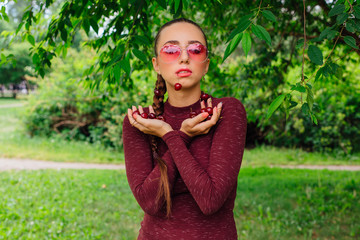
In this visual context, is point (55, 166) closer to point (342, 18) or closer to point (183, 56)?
point (183, 56)

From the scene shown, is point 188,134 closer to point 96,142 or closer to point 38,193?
point 38,193

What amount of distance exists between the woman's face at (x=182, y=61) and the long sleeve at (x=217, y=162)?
225 millimetres

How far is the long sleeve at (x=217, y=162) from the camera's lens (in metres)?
1.44

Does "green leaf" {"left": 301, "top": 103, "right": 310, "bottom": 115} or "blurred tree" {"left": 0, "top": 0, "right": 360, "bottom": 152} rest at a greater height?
Answer: "blurred tree" {"left": 0, "top": 0, "right": 360, "bottom": 152}

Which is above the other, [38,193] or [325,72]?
[325,72]

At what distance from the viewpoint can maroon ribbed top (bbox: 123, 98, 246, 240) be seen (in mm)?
1452

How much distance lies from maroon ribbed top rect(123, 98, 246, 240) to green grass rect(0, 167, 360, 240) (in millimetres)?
2953

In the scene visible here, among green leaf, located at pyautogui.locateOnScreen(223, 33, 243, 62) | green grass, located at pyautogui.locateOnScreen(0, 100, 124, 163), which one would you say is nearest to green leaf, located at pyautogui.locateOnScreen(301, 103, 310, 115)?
green leaf, located at pyautogui.locateOnScreen(223, 33, 243, 62)

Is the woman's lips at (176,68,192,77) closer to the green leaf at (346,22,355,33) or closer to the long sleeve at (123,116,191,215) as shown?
the long sleeve at (123,116,191,215)

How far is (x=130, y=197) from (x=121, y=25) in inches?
157

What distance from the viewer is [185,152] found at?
1498 millimetres

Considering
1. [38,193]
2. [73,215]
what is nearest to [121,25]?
[73,215]

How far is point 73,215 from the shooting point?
491 cm

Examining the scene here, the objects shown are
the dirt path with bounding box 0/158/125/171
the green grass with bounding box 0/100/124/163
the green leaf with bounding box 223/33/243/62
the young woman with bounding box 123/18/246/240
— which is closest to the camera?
the green leaf with bounding box 223/33/243/62
